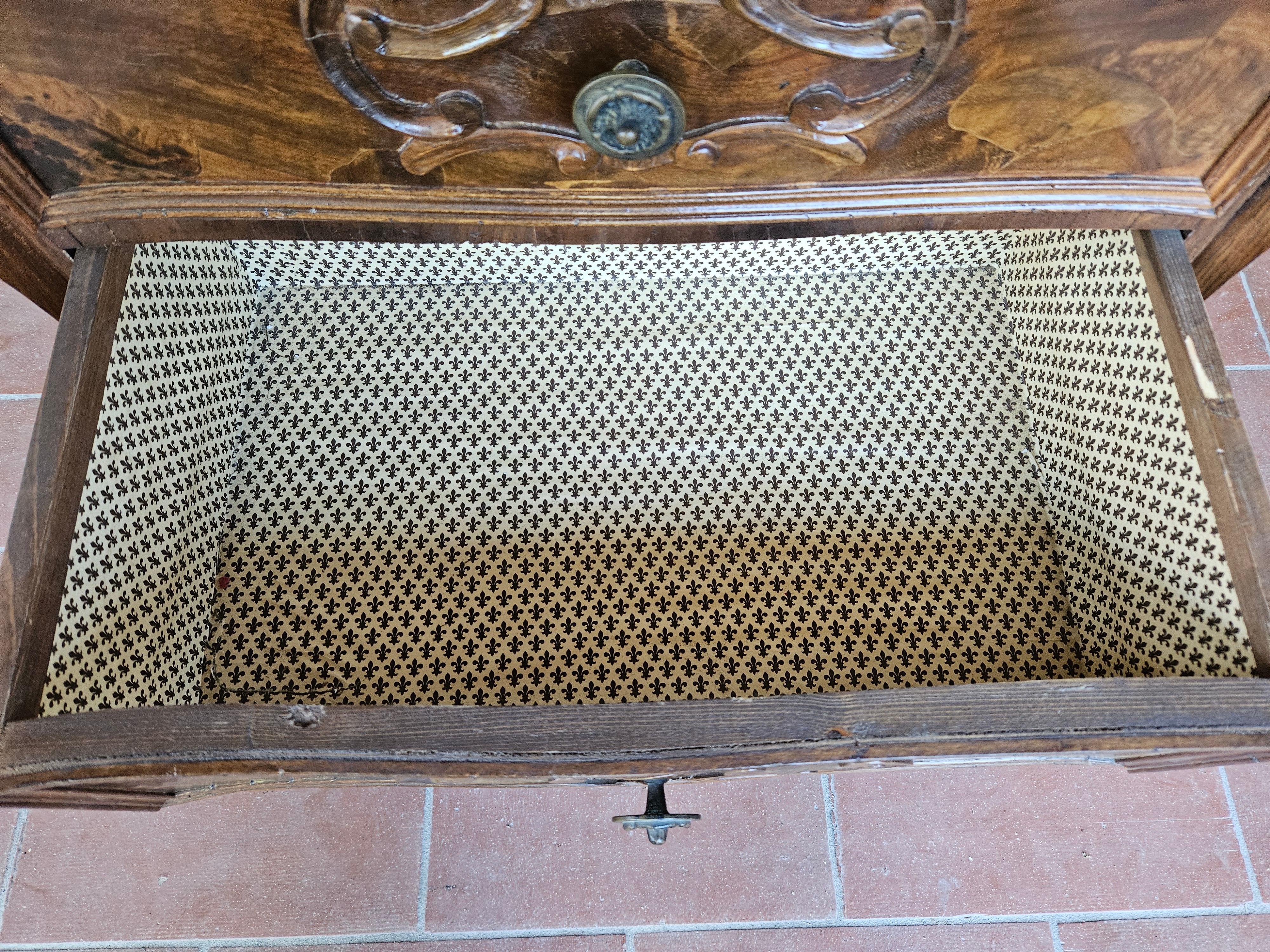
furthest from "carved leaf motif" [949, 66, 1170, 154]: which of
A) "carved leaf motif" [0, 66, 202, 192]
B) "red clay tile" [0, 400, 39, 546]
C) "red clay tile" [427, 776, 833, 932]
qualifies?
"red clay tile" [0, 400, 39, 546]

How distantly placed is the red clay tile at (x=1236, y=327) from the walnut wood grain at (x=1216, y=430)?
2.67 ft

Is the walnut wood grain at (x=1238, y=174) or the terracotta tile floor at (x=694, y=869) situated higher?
the walnut wood grain at (x=1238, y=174)

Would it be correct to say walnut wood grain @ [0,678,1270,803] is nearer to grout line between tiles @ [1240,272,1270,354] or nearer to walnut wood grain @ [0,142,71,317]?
walnut wood grain @ [0,142,71,317]

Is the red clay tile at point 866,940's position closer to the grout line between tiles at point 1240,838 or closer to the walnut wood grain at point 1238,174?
the grout line between tiles at point 1240,838

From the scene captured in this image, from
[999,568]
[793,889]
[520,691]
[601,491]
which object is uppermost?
[601,491]

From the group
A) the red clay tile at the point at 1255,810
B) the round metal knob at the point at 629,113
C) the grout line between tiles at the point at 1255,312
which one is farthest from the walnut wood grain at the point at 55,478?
the grout line between tiles at the point at 1255,312

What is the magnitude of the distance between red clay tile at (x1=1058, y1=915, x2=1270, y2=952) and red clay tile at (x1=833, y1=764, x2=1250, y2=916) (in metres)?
0.02

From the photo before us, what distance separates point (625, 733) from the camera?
27.3 inches

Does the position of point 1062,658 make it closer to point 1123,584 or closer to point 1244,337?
point 1123,584

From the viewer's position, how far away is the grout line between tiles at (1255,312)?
5.23 feet

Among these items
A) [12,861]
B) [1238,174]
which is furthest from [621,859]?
[1238,174]

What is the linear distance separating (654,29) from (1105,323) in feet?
2.19

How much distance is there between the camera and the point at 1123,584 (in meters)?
0.98

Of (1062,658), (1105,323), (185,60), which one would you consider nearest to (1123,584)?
(1062,658)
